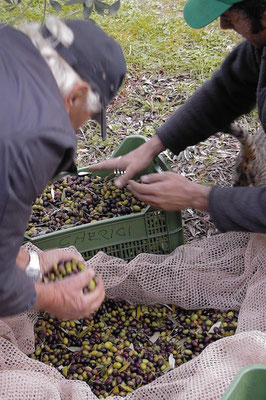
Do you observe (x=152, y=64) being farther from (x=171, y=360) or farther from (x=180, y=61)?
(x=171, y=360)

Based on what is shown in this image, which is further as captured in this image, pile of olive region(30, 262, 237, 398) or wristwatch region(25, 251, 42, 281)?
pile of olive region(30, 262, 237, 398)

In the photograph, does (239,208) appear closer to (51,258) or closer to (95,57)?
(51,258)

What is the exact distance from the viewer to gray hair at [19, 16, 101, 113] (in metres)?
1.60

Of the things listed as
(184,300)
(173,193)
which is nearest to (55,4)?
(173,193)

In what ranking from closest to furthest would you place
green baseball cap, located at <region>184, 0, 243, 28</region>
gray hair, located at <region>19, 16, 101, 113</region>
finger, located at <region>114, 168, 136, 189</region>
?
1. gray hair, located at <region>19, 16, 101, 113</region>
2. green baseball cap, located at <region>184, 0, 243, 28</region>
3. finger, located at <region>114, 168, 136, 189</region>

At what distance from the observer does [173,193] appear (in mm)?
2557

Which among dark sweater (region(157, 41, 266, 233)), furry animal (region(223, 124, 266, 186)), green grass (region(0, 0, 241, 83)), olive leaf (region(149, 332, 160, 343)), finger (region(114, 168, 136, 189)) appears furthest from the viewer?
green grass (region(0, 0, 241, 83))

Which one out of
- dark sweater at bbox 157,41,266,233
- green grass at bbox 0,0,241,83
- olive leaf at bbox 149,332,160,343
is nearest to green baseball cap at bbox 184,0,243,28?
dark sweater at bbox 157,41,266,233

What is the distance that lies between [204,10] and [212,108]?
83cm

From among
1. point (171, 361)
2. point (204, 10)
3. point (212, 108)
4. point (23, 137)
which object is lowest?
point (171, 361)

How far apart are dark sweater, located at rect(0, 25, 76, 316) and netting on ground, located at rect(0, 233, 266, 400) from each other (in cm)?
68

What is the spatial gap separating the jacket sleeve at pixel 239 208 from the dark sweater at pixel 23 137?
3.42 feet

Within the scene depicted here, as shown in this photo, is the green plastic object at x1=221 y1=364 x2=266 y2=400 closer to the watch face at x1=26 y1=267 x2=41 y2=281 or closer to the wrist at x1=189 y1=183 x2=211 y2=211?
the watch face at x1=26 y1=267 x2=41 y2=281

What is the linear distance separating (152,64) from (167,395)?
11.2 feet
